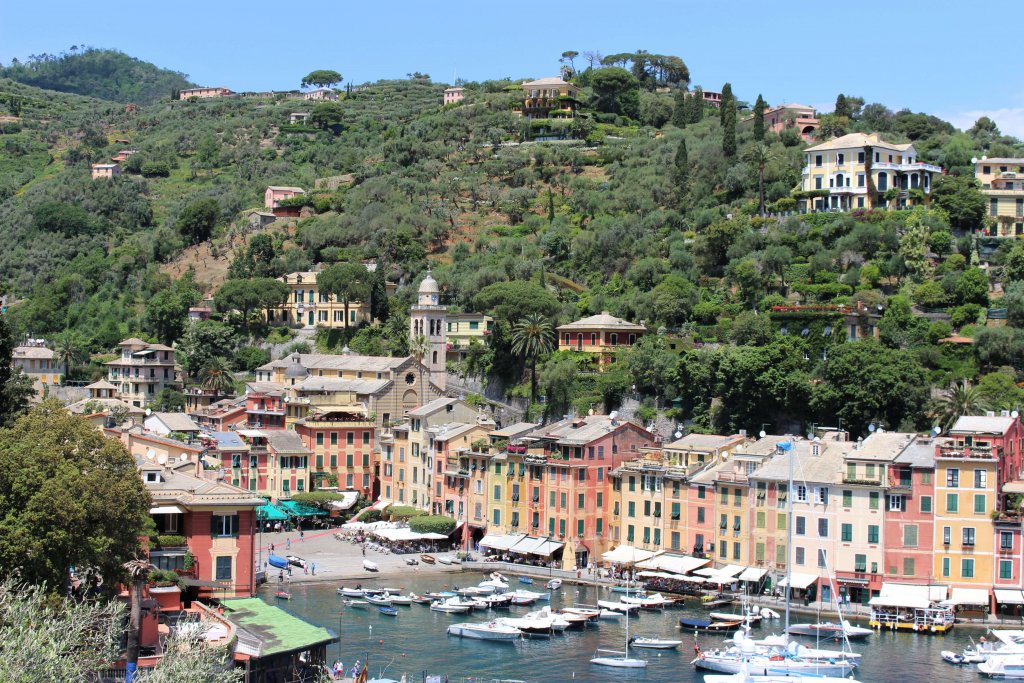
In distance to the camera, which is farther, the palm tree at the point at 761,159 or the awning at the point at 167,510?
the palm tree at the point at 761,159

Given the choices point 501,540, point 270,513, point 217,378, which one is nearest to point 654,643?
point 501,540

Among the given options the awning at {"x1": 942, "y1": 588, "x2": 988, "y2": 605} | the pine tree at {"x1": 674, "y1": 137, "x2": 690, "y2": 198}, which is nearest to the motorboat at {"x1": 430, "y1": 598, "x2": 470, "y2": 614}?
the awning at {"x1": 942, "y1": 588, "x2": 988, "y2": 605}

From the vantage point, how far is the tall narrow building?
4510 inches

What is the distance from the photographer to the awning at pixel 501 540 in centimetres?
8488

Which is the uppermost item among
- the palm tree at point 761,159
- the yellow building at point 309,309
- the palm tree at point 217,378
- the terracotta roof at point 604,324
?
the palm tree at point 761,159

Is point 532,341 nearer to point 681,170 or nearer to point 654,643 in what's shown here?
point 681,170

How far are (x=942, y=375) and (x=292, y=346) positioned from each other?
64206 millimetres

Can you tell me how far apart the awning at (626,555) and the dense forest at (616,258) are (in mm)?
16306

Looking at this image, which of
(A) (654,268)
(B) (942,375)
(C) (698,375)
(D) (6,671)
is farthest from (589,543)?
(D) (6,671)

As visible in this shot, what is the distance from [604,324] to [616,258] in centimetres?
1959

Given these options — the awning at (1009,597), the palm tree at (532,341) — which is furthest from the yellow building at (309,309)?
the awning at (1009,597)

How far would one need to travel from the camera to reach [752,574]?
7475 cm

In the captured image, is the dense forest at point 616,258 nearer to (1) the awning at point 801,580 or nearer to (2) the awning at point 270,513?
(1) the awning at point 801,580

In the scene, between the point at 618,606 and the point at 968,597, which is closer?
the point at 968,597
